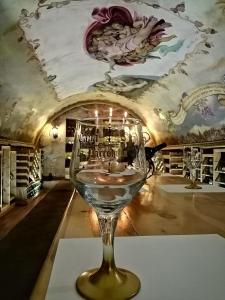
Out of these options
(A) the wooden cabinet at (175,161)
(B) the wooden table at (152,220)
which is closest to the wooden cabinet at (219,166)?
(A) the wooden cabinet at (175,161)

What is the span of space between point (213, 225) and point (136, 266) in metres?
0.47

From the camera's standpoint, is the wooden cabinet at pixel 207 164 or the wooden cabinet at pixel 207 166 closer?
the wooden cabinet at pixel 207 164

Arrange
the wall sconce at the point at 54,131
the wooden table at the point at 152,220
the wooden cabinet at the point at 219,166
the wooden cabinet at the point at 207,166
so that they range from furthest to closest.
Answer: the wall sconce at the point at 54,131 < the wooden cabinet at the point at 207,166 < the wooden cabinet at the point at 219,166 < the wooden table at the point at 152,220

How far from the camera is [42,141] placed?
11422 mm

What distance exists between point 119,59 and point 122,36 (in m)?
1.09

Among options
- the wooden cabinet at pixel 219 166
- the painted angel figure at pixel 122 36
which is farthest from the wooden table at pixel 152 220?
the wooden cabinet at pixel 219 166

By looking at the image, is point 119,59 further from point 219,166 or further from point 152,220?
point 152,220

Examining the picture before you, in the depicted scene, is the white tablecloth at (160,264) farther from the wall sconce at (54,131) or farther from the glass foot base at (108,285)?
the wall sconce at (54,131)

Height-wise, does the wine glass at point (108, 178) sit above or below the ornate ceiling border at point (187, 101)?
below

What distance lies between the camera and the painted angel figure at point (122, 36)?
4929mm

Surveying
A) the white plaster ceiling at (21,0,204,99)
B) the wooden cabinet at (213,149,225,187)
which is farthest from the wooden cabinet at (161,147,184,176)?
the white plaster ceiling at (21,0,204,99)

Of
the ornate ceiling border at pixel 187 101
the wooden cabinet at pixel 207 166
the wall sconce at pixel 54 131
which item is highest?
the ornate ceiling border at pixel 187 101

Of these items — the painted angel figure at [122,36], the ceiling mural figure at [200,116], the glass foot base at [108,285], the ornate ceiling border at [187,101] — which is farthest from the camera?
the ceiling mural figure at [200,116]

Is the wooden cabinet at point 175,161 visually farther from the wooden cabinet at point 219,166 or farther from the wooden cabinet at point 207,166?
the wooden cabinet at point 219,166
